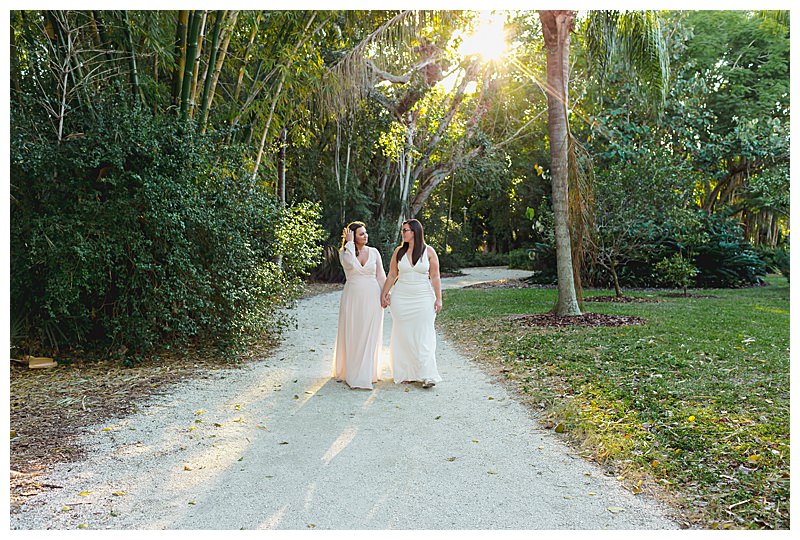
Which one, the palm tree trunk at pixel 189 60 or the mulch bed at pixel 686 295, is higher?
the palm tree trunk at pixel 189 60

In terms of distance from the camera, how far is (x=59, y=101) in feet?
23.5

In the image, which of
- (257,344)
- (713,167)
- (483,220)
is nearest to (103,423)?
(257,344)

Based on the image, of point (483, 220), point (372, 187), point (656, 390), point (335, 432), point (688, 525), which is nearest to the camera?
point (688, 525)

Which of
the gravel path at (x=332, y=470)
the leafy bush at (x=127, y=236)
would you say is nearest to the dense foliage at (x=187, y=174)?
the leafy bush at (x=127, y=236)

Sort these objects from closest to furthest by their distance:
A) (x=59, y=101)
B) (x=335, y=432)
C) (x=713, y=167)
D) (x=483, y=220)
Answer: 1. (x=335, y=432)
2. (x=59, y=101)
3. (x=713, y=167)
4. (x=483, y=220)

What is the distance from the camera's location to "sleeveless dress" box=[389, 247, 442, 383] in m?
6.42

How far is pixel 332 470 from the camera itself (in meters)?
3.97

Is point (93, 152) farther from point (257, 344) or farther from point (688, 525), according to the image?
point (688, 525)

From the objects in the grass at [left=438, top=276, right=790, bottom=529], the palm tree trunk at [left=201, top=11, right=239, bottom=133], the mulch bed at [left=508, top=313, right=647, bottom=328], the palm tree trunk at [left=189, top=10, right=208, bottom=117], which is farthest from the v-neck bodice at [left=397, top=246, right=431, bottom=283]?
the mulch bed at [left=508, top=313, right=647, bottom=328]

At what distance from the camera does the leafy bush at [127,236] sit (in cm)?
666

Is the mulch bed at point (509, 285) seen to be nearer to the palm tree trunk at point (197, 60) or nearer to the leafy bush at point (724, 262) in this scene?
the leafy bush at point (724, 262)

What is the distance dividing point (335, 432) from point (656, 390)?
9.89 ft

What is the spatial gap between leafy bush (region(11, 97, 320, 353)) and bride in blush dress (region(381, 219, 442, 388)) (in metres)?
2.14

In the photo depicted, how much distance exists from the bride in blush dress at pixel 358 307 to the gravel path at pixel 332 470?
501 mm
